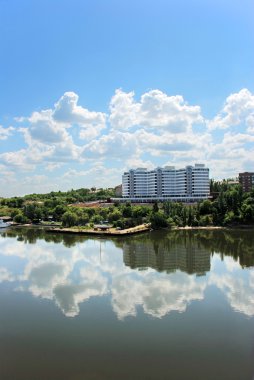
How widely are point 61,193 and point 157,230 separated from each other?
50.5 metres

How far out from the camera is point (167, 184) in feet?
177

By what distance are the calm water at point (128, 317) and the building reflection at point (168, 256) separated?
3.2 inches

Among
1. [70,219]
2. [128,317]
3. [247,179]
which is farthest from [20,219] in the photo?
[128,317]

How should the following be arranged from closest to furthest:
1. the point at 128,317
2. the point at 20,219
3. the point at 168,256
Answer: the point at 128,317 < the point at 168,256 < the point at 20,219

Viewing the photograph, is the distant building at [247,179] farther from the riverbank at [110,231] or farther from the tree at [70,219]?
the tree at [70,219]

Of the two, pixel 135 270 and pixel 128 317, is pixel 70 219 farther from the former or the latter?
pixel 128 317

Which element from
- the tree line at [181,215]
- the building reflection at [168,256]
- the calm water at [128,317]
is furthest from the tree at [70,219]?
the calm water at [128,317]

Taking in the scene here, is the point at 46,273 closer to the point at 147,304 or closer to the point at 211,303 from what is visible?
the point at 147,304

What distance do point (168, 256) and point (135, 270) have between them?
380 centimetres

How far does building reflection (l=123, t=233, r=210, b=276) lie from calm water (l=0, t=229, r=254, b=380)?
8cm

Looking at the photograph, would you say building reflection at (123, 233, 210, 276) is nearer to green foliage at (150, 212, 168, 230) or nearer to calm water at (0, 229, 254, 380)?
calm water at (0, 229, 254, 380)

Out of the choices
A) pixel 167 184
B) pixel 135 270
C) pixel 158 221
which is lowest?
pixel 135 270

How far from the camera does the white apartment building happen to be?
5241 cm

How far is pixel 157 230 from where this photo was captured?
30375 millimetres
